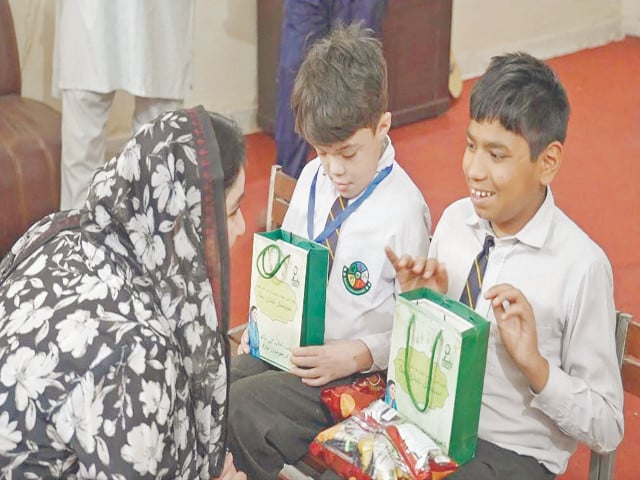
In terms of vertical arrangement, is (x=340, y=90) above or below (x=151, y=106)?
above

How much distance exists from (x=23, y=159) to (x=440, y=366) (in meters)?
2.07

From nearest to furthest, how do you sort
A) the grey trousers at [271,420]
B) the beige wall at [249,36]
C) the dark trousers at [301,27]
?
the grey trousers at [271,420]
the dark trousers at [301,27]
the beige wall at [249,36]

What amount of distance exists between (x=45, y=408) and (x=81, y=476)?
116 millimetres

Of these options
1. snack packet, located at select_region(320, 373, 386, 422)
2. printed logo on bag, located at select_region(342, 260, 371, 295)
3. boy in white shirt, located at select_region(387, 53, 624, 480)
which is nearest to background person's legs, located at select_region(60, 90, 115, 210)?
printed logo on bag, located at select_region(342, 260, 371, 295)

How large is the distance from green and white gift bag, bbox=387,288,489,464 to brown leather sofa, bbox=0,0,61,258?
1.90 meters

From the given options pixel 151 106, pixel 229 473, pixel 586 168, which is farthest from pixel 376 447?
pixel 586 168

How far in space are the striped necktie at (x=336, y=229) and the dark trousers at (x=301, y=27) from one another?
59.6 inches

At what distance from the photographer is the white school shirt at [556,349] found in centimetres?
166

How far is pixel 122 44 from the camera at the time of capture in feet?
11.4

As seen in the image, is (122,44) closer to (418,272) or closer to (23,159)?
(23,159)

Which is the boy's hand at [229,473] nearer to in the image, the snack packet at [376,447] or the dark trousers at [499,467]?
the snack packet at [376,447]

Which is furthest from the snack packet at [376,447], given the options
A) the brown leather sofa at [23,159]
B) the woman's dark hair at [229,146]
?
the brown leather sofa at [23,159]

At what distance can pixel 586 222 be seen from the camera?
3.91 m

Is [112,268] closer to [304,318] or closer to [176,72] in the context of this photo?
[304,318]
